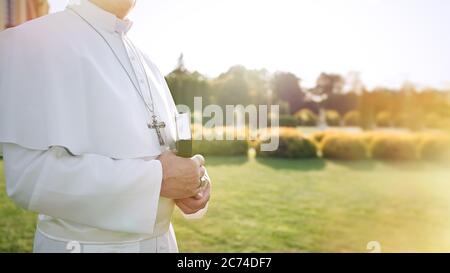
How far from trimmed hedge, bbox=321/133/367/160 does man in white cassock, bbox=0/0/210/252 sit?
981 centimetres

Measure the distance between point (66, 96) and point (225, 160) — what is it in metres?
8.86

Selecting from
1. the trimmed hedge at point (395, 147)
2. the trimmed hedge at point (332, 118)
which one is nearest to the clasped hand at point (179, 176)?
the trimmed hedge at point (395, 147)

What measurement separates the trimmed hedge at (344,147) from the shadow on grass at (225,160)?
2242 mm

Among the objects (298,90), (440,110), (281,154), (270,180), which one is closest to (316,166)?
(281,154)

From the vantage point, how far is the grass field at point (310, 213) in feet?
17.3

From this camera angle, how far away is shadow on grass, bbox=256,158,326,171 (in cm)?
965

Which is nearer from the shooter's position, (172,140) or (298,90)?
(172,140)

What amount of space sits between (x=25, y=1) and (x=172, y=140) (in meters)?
1.52

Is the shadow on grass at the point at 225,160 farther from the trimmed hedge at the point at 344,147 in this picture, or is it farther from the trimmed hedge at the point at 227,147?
the trimmed hedge at the point at 344,147

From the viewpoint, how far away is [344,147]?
11.0 metres

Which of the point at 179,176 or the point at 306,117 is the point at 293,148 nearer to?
the point at 306,117

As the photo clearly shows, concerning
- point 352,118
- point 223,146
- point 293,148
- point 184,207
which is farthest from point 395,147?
point 184,207
